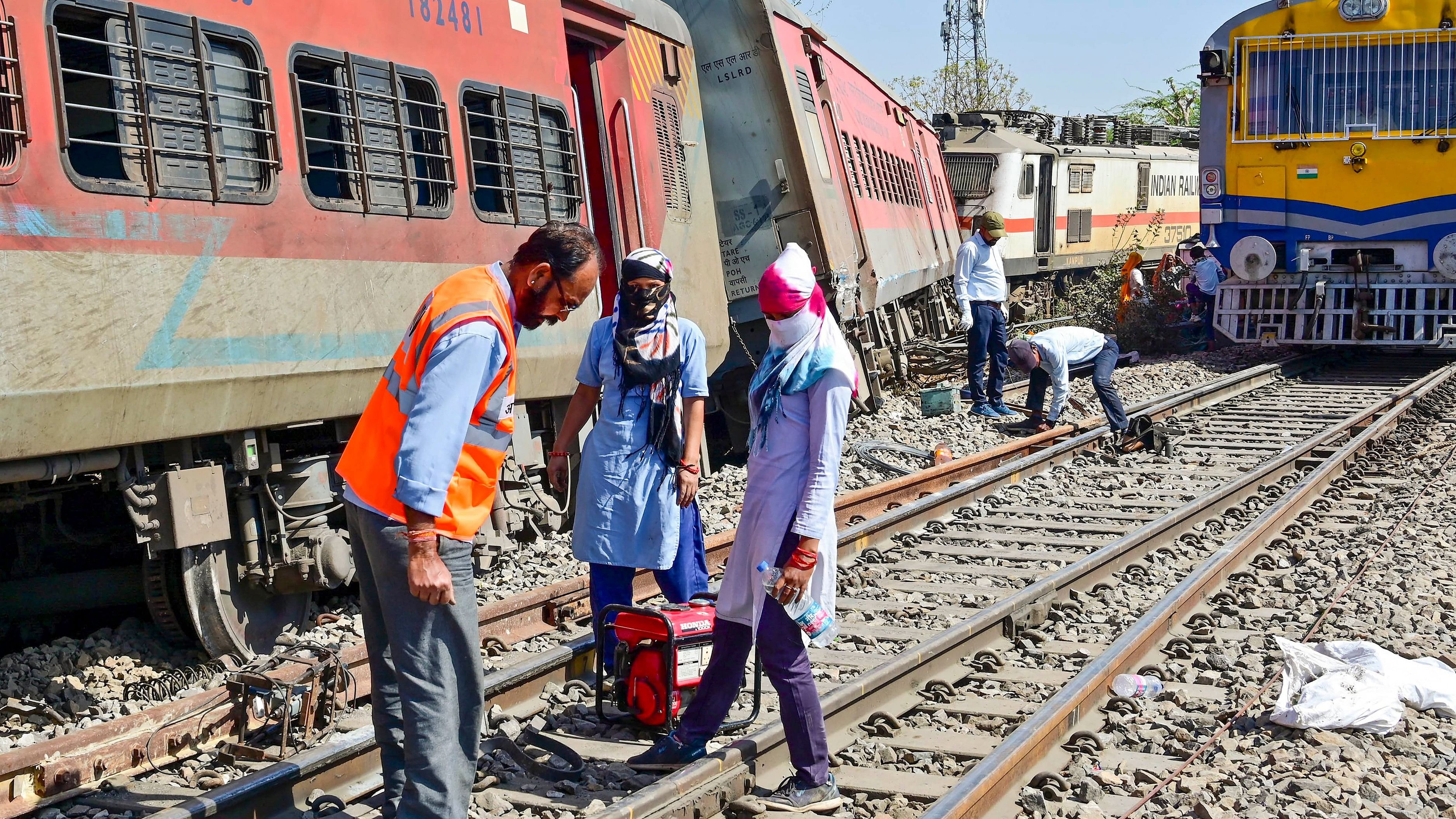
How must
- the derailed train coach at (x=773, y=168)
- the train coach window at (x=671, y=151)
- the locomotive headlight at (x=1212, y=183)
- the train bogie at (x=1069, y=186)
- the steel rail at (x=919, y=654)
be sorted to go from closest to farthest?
the steel rail at (x=919, y=654)
the train coach window at (x=671, y=151)
the derailed train coach at (x=773, y=168)
the locomotive headlight at (x=1212, y=183)
the train bogie at (x=1069, y=186)

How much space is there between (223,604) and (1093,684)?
3.75 meters

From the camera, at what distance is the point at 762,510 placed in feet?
15.1

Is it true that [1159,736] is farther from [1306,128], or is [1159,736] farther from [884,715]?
[1306,128]

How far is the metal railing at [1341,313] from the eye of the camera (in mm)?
15859

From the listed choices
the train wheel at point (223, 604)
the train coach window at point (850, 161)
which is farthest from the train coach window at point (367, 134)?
the train coach window at point (850, 161)

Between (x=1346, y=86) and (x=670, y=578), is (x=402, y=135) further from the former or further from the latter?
(x=1346, y=86)

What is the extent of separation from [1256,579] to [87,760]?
5.91m

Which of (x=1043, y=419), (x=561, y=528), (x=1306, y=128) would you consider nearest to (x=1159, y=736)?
(x=561, y=528)

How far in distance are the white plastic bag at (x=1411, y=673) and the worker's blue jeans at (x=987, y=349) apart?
26.0ft

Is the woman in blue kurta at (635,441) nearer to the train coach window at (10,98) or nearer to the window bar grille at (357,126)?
the window bar grille at (357,126)

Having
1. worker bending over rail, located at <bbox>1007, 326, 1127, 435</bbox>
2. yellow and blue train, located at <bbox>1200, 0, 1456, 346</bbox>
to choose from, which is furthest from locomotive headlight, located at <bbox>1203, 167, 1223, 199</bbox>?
worker bending over rail, located at <bbox>1007, 326, 1127, 435</bbox>

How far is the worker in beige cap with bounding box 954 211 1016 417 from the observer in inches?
546

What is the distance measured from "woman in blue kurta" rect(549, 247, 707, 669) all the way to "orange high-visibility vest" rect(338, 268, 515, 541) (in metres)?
1.50

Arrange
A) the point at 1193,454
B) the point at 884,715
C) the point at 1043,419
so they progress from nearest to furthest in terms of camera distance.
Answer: the point at 884,715 → the point at 1193,454 → the point at 1043,419
